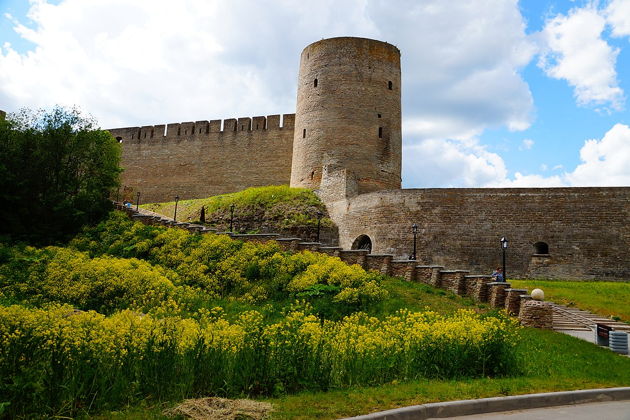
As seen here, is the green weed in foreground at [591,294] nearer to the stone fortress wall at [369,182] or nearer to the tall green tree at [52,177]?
the stone fortress wall at [369,182]

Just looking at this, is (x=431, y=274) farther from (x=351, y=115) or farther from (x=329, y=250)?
(x=351, y=115)

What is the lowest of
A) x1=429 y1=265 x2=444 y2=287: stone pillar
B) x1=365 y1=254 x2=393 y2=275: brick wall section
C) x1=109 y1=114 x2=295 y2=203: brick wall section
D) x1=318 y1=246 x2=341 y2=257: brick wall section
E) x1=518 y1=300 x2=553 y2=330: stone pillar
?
x1=518 y1=300 x2=553 y2=330: stone pillar

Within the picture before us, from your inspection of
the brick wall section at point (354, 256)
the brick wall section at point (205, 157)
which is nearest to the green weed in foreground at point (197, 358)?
the brick wall section at point (354, 256)

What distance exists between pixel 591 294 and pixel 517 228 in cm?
588

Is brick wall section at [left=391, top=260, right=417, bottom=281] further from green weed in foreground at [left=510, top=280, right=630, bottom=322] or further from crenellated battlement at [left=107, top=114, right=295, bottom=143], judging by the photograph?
crenellated battlement at [left=107, top=114, right=295, bottom=143]

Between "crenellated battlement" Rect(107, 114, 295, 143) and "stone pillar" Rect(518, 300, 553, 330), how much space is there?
96.6 ft

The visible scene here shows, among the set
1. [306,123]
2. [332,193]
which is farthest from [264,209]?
[306,123]

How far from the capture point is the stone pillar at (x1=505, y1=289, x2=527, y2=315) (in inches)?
648

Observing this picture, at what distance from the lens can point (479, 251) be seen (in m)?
25.9

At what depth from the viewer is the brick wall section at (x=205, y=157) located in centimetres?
4306

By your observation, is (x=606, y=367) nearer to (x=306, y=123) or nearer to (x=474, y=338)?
(x=474, y=338)

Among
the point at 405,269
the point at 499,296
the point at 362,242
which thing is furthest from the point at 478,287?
the point at 362,242

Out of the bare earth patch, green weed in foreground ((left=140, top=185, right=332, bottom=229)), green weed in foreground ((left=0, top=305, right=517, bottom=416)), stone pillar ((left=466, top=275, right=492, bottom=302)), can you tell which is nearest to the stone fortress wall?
green weed in foreground ((left=140, top=185, right=332, bottom=229))

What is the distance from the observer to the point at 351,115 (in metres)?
34.4
